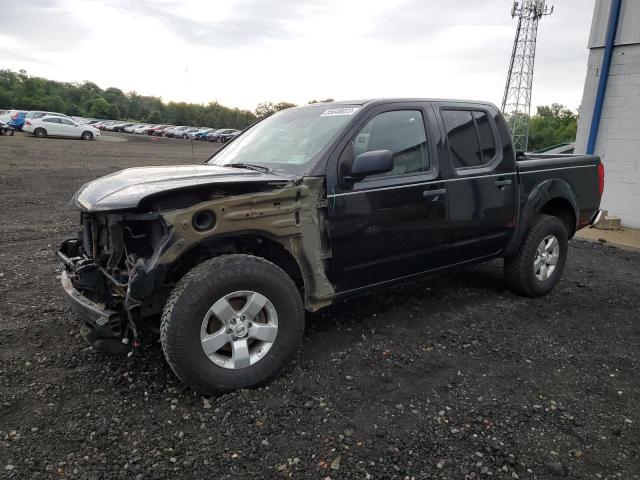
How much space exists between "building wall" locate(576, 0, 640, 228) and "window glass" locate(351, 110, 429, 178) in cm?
610

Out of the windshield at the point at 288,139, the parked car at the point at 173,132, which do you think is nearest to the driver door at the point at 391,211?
the windshield at the point at 288,139

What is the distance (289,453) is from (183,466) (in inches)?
20.8

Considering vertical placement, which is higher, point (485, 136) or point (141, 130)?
point (485, 136)

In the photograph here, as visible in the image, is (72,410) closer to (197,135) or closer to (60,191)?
(60,191)

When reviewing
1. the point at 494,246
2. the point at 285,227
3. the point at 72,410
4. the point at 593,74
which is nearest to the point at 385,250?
the point at 285,227

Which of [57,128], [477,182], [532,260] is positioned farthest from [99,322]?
[57,128]

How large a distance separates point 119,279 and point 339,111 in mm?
1964

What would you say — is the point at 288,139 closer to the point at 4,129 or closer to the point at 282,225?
the point at 282,225

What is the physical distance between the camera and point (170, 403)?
2.93m

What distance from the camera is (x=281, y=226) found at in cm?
314

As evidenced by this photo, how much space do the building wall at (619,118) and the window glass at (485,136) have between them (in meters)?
5.16

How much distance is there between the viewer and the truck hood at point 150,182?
9.21ft

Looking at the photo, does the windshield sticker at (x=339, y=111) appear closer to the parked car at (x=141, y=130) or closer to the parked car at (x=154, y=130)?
the parked car at (x=154, y=130)

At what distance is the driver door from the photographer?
3414 mm
